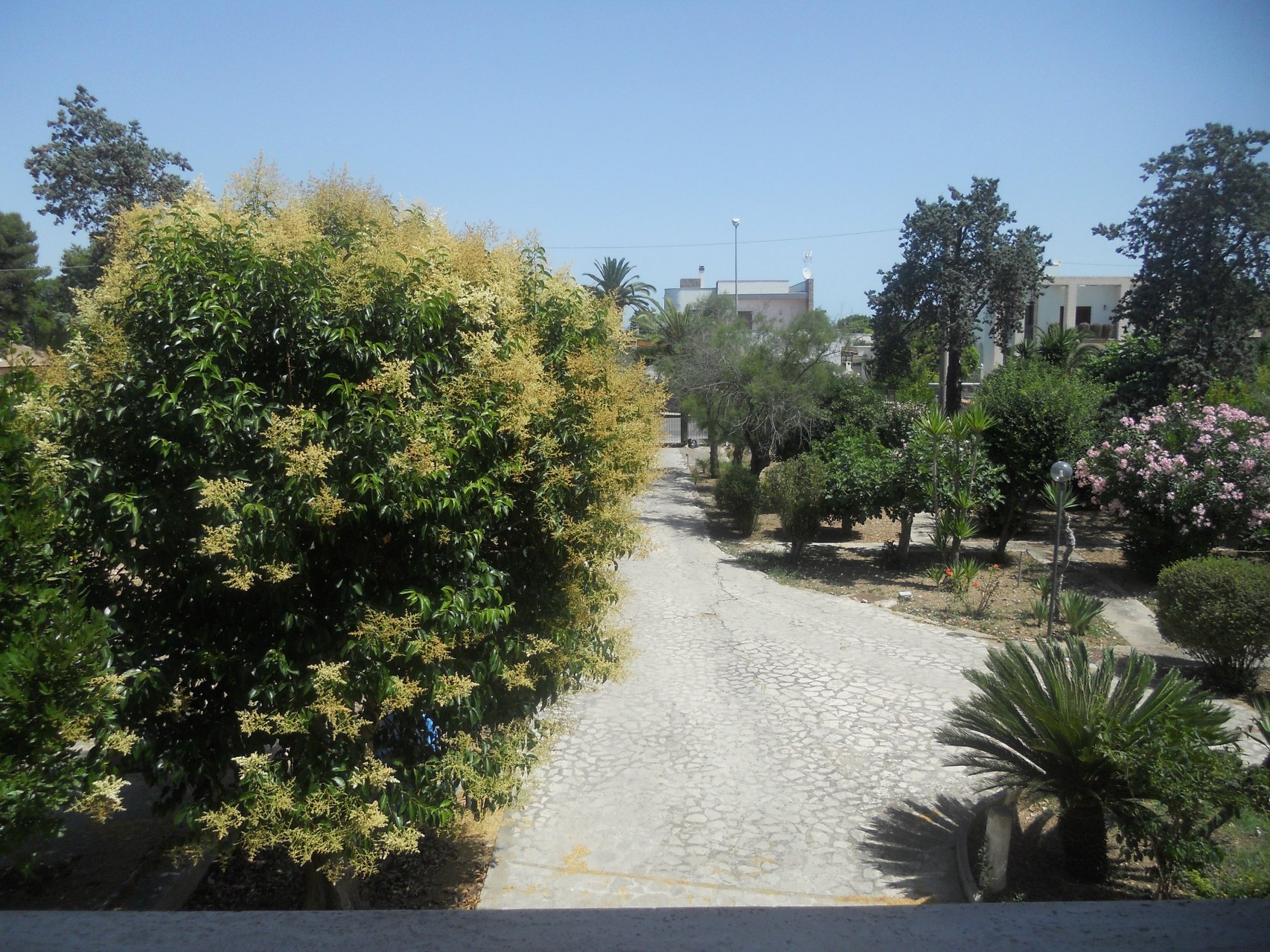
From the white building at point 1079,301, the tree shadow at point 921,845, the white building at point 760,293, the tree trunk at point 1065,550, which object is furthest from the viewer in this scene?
the white building at point 760,293

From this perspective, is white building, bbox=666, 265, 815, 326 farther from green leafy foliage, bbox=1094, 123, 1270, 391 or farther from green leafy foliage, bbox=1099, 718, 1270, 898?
green leafy foliage, bbox=1099, 718, 1270, 898

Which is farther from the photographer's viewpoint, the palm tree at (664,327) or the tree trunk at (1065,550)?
the palm tree at (664,327)

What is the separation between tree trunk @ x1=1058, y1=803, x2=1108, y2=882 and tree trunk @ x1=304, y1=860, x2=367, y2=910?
4473mm

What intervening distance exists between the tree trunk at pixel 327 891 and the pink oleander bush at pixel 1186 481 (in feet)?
40.8

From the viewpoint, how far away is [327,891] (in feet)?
15.9

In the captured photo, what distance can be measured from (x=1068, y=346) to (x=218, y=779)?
26.8 metres

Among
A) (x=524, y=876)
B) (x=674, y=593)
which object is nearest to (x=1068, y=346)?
(x=674, y=593)

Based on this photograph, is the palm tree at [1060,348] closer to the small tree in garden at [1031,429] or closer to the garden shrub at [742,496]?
the small tree in garden at [1031,429]

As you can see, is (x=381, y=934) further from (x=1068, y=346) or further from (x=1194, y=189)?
(x=1068, y=346)

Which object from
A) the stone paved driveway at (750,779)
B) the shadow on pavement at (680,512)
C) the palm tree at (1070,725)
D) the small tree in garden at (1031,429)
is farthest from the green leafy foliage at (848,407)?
the palm tree at (1070,725)

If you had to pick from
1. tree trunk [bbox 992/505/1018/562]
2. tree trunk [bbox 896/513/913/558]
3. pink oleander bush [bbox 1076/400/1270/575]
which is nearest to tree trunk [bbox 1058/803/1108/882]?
pink oleander bush [bbox 1076/400/1270/575]

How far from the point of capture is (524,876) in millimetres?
5703

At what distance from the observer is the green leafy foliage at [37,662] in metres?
2.54

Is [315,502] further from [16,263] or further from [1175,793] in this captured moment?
[16,263]
